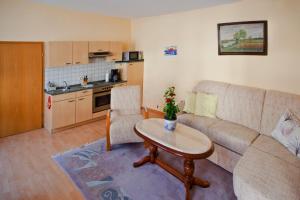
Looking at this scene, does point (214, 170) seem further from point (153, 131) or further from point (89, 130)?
point (89, 130)

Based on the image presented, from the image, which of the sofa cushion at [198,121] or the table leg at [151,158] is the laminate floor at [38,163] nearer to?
the table leg at [151,158]

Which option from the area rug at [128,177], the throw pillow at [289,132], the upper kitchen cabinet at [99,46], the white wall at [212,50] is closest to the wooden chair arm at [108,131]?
the area rug at [128,177]

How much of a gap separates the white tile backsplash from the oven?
0.51 m

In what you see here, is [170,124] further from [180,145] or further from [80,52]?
[80,52]

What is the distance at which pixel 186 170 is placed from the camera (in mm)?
2469

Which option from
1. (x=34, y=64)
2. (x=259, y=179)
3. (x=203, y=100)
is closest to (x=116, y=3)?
(x=34, y=64)

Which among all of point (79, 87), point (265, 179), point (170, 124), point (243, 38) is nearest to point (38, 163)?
point (79, 87)

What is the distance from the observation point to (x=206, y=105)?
12.1ft

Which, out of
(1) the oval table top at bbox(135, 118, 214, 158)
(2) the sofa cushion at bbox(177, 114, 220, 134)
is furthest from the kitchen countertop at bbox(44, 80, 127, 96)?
(2) the sofa cushion at bbox(177, 114, 220, 134)

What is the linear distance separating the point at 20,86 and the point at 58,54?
924 mm

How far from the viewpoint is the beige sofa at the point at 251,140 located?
1995mm

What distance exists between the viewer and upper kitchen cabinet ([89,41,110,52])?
4.63 m

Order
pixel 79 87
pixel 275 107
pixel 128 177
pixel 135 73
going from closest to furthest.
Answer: pixel 128 177, pixel 275 107, pixel 79 87, pixel 135 73

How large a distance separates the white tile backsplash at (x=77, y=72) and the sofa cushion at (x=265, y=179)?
3809 millimetres
